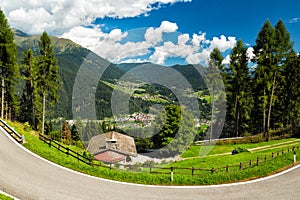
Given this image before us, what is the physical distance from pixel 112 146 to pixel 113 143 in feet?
1.56

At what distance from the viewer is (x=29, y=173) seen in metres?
15.0

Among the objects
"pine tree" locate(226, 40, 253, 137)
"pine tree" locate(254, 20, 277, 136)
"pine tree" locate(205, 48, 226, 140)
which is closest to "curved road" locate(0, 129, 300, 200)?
"pine tree" locate(254, 20, 277, 136)

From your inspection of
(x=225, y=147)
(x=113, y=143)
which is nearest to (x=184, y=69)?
(x=113, y=143)

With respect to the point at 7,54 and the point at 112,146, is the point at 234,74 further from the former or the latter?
the point at 7,54

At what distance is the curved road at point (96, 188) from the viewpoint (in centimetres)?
1287

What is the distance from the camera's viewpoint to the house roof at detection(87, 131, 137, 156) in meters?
29.3

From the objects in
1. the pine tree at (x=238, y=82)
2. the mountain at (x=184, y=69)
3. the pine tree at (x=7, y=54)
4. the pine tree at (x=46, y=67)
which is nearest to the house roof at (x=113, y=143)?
the pine tree at (x=46, y=67)

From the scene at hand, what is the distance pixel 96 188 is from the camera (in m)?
13.7

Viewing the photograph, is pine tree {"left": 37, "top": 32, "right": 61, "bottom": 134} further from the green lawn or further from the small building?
the green lawn

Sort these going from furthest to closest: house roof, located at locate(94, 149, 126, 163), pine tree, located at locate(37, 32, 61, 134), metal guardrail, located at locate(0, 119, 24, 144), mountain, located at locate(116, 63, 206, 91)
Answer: pine tree, located at locate(37, 32, 61, 134), house roof, located at locate(94, 149, 126, 163), metal guardrail, located at locate(0, 119, 24, 144), mountain, located at locate(116, 63, 206, 91)

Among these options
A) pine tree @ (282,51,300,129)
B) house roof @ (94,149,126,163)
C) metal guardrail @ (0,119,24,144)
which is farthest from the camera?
pine tree @ (282,51,300,129)

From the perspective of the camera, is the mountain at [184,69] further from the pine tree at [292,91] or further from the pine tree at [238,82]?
the pine tree at [292,91]

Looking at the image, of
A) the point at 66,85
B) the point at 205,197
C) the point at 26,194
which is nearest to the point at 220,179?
the point at 205,197

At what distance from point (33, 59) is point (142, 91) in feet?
87.5
